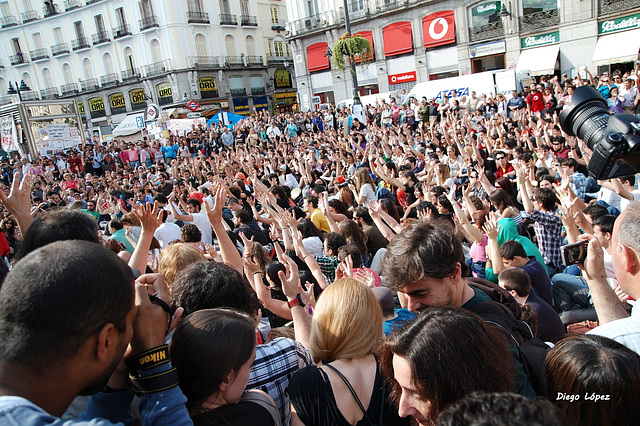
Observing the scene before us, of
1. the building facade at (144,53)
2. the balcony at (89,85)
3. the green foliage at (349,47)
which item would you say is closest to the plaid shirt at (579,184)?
the green foliage at (349,47)

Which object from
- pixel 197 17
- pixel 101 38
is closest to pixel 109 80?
pixel 101 38

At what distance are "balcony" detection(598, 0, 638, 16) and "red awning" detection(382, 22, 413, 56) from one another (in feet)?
34.9

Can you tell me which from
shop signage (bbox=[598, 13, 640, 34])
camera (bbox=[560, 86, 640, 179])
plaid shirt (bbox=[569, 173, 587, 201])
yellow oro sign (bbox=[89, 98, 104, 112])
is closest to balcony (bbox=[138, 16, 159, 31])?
yellow oro sign (bbox=[89, 98, 104, 112])

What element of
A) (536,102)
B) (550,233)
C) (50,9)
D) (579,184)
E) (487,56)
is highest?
(50,9)

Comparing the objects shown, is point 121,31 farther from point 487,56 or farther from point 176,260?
point 176,260

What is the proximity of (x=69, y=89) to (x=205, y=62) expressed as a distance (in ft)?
48.0

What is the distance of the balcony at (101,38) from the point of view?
4008cm

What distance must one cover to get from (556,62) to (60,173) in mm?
25037

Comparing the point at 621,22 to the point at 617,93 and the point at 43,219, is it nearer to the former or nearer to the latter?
the point at 617,93

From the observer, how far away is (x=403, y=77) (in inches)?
1176

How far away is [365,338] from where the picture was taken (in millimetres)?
1959

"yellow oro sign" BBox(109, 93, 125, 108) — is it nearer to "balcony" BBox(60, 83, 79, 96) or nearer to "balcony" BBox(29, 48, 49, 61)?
"balcony" BBox(60, 83, 79, 96)

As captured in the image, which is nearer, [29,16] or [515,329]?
[515,329]

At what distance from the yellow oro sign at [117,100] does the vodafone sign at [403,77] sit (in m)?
26.1
